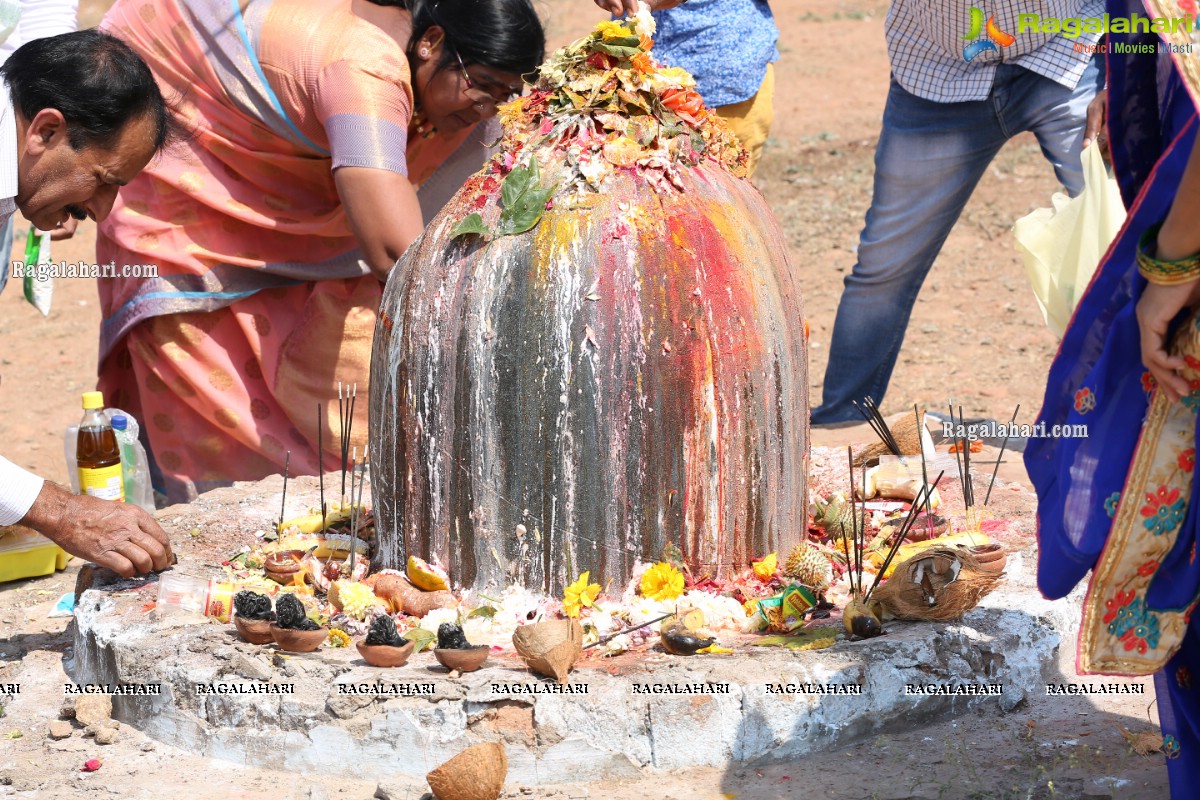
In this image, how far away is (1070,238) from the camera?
4441 mm

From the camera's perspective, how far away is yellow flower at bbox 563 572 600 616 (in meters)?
3.33

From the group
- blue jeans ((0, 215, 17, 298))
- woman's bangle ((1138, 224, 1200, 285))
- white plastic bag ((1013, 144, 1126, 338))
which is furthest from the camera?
white plastic bag ((1013, 144, 1126, 338))

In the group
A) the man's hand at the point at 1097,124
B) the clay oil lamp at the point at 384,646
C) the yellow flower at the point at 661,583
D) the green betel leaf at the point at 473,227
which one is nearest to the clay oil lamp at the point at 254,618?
the clay oil lamp at the point at 384,646

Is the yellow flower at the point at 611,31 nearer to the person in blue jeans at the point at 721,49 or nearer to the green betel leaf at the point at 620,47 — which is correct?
the green betel leaf at the point at 620,47

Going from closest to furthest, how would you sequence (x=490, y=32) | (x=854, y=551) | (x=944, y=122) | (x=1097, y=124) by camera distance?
(x=854, y=551) < (x=490, y=32) < (x=1097, y=124) < (x=944, y=122)

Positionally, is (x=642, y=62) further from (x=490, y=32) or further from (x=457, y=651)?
(x=457, y=651)

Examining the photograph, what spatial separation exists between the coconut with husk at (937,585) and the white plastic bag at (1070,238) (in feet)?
5.25

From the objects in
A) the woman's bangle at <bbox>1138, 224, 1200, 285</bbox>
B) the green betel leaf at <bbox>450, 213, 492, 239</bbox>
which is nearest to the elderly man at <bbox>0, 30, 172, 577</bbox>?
the green betel leaf at <bbox>450, 213, 492, 239</bbox>

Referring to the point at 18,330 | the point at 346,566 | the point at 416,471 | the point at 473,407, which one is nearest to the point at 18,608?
the point at 346,566

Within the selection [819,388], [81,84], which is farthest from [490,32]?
[819,388]

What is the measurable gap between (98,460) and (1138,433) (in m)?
2.99

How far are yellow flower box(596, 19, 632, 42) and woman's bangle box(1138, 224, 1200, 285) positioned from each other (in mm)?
1489

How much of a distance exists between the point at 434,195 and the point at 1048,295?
2.13 meters

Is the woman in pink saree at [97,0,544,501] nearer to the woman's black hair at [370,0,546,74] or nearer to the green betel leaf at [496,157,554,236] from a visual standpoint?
the woman's black hair at [370,0,546,74]
